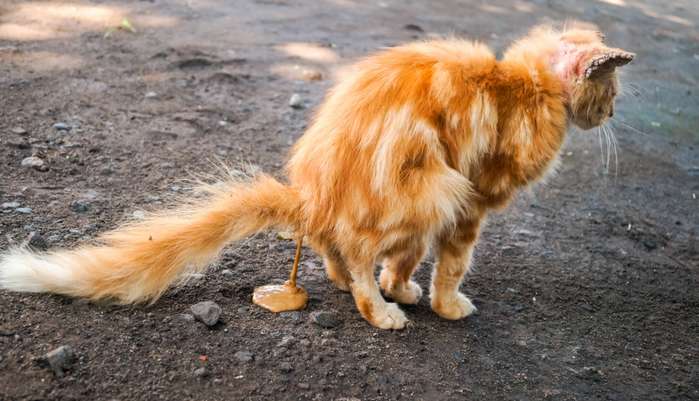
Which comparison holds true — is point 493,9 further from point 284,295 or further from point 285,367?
point 285,367

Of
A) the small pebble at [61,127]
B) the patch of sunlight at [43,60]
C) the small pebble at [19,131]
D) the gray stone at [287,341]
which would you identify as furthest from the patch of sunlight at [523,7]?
the gray stone at [287,341]

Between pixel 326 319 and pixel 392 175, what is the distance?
78 centimetres

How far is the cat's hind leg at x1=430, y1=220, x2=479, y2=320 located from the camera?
3.17 metres

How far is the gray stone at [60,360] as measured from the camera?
246cm

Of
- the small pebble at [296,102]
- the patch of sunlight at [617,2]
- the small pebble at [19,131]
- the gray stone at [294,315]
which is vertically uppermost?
the patch of sunlight at [617,2]

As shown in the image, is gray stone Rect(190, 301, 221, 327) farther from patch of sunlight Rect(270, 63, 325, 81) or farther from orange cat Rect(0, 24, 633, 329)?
patch of sunlight Rect(270, 63, 325, 81)

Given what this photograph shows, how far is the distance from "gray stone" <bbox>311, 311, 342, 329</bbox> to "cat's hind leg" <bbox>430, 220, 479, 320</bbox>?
0.54 m

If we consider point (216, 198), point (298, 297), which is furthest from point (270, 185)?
Result: point (298, 297)

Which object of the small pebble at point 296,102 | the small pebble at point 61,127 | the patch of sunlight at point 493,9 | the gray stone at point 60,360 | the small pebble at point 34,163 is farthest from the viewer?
the patch of sunlight at point 493,9

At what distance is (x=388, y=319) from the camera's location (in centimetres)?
312

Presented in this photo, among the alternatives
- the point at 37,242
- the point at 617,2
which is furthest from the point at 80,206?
the point at 617,2

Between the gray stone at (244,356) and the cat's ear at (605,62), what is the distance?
1.94 meters

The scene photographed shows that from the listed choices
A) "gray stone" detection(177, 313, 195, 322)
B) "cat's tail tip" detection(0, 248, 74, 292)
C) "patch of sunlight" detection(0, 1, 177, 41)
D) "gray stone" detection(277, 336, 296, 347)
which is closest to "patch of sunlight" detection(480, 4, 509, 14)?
"patch of sunlight" detection(0, 1, 177, 41)

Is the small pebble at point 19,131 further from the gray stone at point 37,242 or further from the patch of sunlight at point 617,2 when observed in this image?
the patch of sunlight at point 617,2
